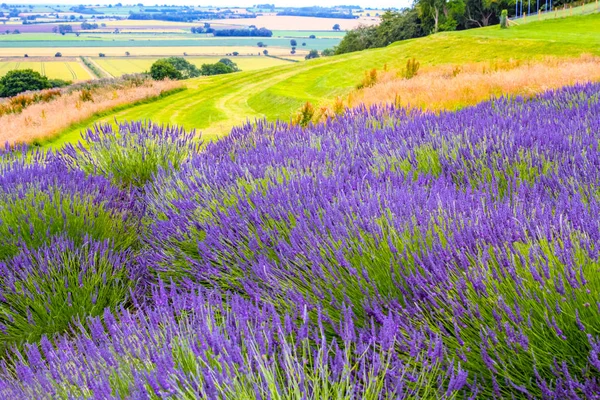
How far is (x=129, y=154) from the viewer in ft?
18.9

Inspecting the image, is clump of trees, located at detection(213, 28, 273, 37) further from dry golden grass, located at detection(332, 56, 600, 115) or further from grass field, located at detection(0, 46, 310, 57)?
dry golden grass, located at detection(332, 56, 600, 115)

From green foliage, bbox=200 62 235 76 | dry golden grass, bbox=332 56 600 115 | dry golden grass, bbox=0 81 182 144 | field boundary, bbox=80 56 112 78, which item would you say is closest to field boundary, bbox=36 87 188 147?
dry golden grass, bbox=0 81 182 144

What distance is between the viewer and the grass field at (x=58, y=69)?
6319 cm

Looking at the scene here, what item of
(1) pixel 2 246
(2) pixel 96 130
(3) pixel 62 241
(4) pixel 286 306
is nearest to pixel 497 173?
(4) pixel 286 306

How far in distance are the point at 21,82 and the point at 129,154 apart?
164 feet

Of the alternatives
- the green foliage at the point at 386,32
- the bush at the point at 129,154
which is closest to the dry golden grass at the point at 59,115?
the bush at the point at 129,154

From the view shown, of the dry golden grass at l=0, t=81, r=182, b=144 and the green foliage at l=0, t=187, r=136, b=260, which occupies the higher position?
the green foliage at l=0, t=187, r=136, b=260

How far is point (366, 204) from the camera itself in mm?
2797

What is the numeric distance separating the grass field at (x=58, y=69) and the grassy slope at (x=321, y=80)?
4158 centimetres

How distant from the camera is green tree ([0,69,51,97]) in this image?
1892 inches

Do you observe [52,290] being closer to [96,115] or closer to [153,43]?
[96,115]

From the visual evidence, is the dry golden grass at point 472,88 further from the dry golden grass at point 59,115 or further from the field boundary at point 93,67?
the field boundary at point 93,67

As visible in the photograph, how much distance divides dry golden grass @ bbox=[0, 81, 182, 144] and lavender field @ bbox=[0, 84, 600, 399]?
7.22 meters

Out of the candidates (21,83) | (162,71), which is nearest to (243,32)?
(21,83)
